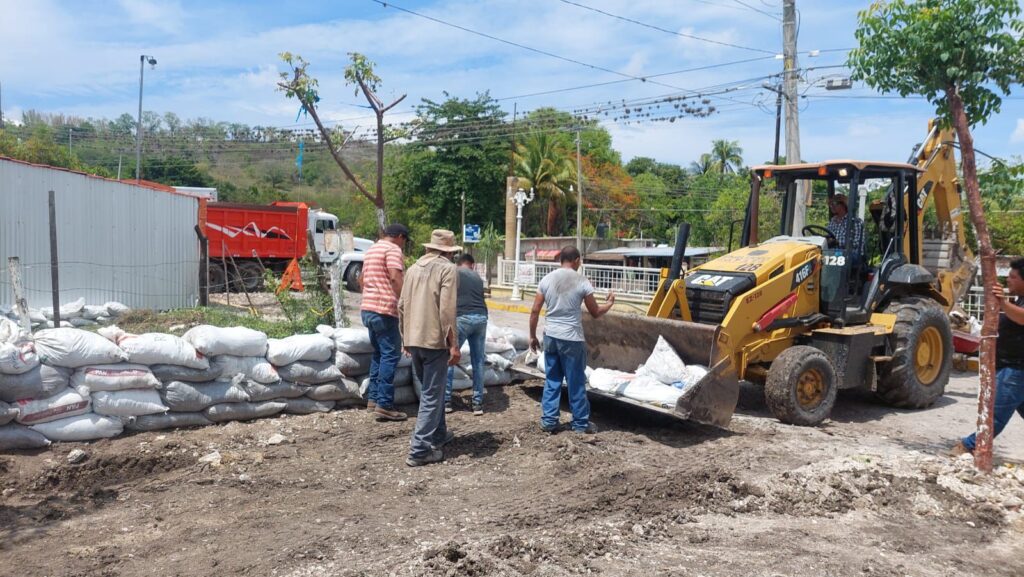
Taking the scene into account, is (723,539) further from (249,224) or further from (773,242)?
(249,224)

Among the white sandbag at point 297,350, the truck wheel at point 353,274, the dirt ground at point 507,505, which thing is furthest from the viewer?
the truck wheel at point 353,274

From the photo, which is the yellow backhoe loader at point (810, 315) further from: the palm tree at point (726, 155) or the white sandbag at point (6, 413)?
the palm tree at point (726, 155)

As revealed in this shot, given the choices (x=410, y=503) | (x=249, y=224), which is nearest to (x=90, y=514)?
(x=410, y=503)

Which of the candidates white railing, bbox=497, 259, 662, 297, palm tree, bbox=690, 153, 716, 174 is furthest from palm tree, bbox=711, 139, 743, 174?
white railing, bbox=497, 259, 662, 297

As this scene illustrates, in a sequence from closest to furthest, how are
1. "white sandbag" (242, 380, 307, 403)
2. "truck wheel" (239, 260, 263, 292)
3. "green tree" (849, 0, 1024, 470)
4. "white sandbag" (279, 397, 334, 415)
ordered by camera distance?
"green tree" (849, 0, 1024, 470) → "white sandbag" (242, 380, 307, 403) → "white sandbag" (279, 397, 334, 415) → "truck wheel" (239, 260, 263, 292)

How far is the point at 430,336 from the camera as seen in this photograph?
5.62 meters

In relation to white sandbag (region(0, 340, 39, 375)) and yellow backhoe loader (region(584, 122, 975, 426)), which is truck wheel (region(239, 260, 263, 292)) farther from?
white sandbag (region(0, 340, 39, 375))

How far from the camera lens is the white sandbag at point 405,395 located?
709 cm

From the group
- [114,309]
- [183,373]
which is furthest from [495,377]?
[114,309]

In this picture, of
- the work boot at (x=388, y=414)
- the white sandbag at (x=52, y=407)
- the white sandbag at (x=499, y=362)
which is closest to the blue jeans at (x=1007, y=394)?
the white sandbag at (x=499, y=362)

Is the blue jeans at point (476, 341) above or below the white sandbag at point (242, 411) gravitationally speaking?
above

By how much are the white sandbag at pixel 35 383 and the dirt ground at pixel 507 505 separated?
399mm

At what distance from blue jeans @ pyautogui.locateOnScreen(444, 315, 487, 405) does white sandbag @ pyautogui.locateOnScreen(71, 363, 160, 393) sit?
2452 millimetres

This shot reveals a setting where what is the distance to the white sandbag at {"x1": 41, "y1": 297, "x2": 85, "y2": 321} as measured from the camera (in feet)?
35.6
